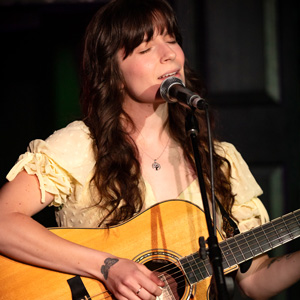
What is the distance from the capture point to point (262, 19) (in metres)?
3.23

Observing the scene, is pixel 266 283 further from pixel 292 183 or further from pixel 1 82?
pixel 1 82

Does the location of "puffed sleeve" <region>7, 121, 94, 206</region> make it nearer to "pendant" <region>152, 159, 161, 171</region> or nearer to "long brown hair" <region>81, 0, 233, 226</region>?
"long brown hair" <region>81, 0, 233, 226</region>

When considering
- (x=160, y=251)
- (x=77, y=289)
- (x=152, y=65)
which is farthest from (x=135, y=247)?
(x=152, y=65)

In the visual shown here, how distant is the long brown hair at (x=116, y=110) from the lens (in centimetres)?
241

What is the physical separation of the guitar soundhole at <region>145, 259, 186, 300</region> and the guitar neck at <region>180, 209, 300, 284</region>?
0.13 feet

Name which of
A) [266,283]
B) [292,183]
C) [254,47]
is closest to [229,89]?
[254,47]

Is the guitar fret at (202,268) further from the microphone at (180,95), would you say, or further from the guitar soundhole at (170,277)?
the microphone at (180,95)

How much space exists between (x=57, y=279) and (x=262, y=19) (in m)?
1.98

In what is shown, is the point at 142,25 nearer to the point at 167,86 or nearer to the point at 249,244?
the point at 167,86

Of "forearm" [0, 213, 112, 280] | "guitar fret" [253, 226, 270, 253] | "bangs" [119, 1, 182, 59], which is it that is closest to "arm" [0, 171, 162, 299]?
"forearm" [0, 213, 112, 280]

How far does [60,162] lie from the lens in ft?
7.73

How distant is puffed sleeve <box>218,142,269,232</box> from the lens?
259 cm

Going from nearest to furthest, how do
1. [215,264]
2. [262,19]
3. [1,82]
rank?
[215,264]
[262,19]
[1,82]

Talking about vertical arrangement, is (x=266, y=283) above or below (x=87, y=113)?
below
